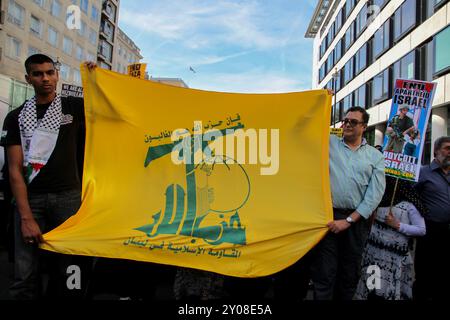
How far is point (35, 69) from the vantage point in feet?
9.59

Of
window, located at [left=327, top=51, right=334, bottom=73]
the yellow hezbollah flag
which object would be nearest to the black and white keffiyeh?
the yellow hezbollah flag

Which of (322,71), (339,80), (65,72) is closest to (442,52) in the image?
(339,80)

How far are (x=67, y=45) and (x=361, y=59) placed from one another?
29.8m

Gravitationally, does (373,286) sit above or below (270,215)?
below

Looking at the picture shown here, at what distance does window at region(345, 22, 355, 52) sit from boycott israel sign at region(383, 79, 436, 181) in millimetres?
28782

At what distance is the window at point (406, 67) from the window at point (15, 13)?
93.6 ft

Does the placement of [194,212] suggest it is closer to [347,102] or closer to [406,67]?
[406,67]

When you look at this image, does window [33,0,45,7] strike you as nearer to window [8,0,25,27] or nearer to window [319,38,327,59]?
window [8,0,25,27]

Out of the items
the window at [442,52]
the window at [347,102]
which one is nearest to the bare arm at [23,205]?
the window at [442,52]

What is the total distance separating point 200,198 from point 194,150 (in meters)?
0.42

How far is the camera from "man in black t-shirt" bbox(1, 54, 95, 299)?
2.82 meters

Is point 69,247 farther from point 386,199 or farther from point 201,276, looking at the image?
point 386,199

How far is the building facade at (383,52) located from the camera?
1634 centimetres
